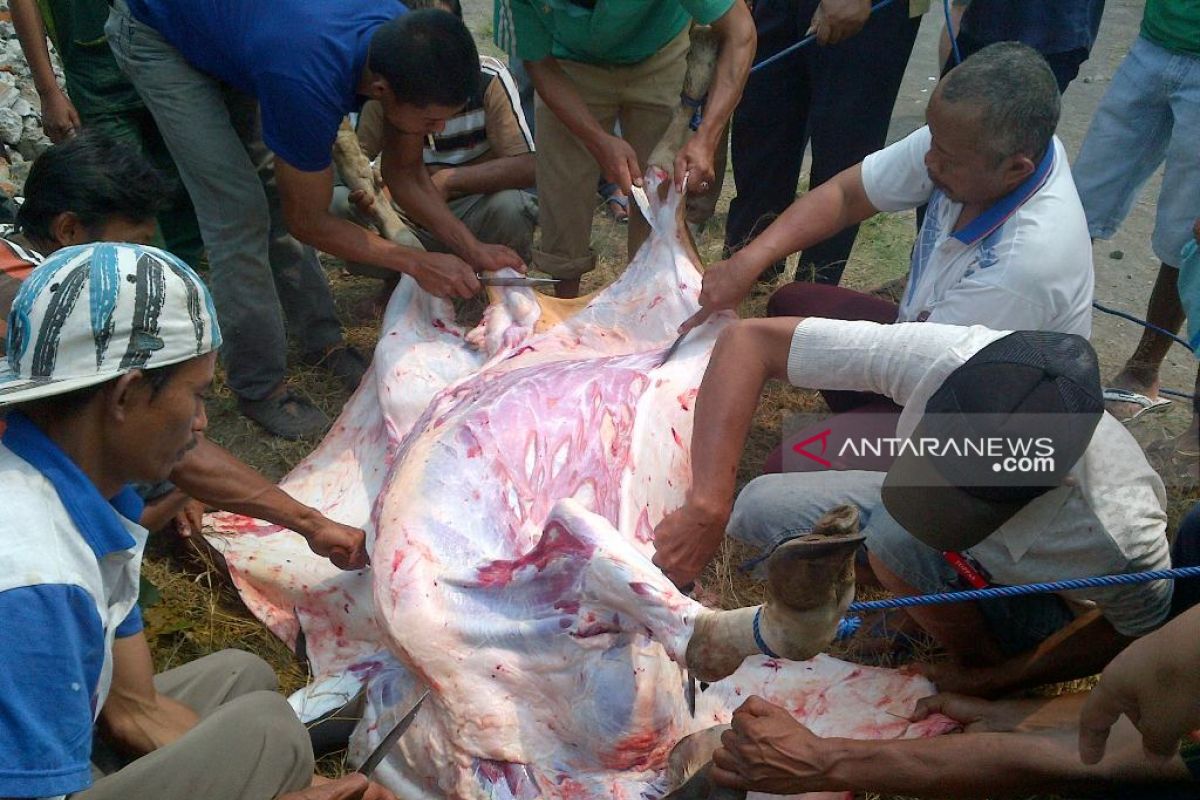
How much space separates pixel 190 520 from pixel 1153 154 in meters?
3.51

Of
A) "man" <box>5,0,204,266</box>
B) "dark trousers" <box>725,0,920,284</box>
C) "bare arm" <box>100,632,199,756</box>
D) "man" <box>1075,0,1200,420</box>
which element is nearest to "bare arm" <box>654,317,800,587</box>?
"bare arm" <box>100,632,199,756</box>

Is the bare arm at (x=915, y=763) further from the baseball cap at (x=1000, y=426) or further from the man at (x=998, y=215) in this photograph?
the man at (x=998, y=215)

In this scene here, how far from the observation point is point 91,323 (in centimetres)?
Answer: 152

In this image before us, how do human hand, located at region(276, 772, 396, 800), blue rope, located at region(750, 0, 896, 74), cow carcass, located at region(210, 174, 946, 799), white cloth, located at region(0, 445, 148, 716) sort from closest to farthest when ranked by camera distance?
white cloth, located at region(0, 445, 148, 716) → human hand, located at region(276, 772, 396, 800) → cow carcass, located at region(210, 174, 946, 799) → blue rope, located at region(750, 0, 896, 74)

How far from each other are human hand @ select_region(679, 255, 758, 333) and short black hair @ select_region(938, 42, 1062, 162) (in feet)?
2.27

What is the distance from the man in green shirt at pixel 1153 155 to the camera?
135 inches

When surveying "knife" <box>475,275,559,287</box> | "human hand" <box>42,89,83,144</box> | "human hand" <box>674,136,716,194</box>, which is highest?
"human hand" <box>42,89,83,144</box>

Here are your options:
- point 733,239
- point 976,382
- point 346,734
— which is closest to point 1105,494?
point 976,382

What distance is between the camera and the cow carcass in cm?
210

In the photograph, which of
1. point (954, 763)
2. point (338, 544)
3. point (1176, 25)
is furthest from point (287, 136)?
Answer: point (1176, 25)

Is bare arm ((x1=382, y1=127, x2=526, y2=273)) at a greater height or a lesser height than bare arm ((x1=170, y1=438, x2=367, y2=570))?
greater

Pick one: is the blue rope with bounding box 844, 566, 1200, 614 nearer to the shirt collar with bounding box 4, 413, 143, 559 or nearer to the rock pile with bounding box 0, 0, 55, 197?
the shirt collar with bounding box 4, 413, 143, 559

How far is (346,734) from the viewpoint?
2.38 metres

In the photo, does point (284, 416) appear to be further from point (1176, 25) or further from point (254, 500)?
point (1176, 25)
